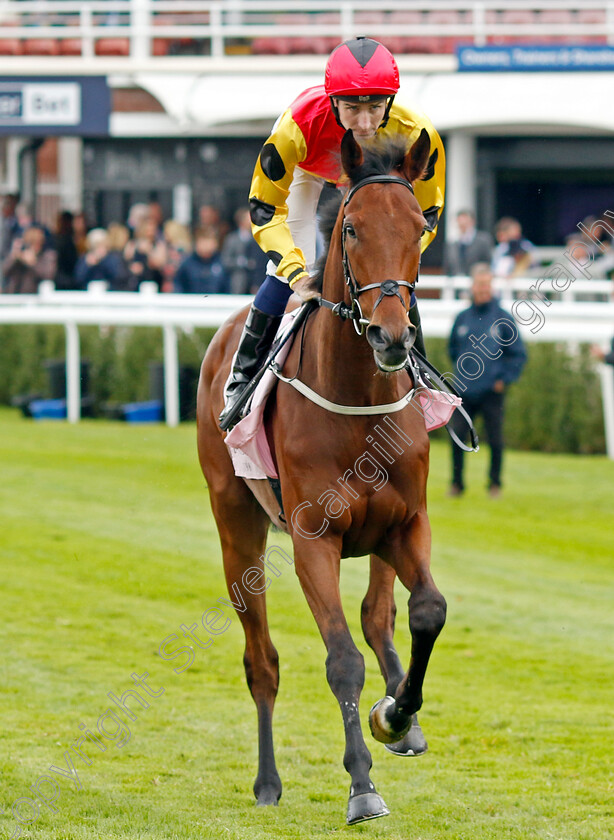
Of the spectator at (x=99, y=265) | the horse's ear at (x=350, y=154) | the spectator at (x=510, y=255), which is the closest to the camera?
the horse's ear at (x=350, y=154)

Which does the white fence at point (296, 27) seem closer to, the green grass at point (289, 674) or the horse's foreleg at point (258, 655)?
the green grass at point (289, 674)

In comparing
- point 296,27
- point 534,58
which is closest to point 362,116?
point 534,58

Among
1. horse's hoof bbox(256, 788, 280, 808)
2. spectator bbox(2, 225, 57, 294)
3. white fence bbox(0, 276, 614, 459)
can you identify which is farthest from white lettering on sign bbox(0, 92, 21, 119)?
horse's hoof bbox(256, 788, 280, 808)

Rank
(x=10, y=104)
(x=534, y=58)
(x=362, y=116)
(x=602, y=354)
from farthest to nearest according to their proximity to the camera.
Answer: (x=10, y=104), (x=534, y=58), (x=602, y=354), (x=362, y=116)

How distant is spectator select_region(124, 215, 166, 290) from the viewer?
49.0 ft

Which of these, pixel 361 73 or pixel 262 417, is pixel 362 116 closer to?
pixel 361 73

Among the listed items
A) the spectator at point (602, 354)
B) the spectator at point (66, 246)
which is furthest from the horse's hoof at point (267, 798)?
the spectator at point (66, 246)

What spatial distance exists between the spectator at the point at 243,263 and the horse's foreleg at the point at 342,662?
10.3m

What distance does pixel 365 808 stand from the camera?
373cm

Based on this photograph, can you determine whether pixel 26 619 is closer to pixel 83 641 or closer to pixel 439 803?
pixel 83 641

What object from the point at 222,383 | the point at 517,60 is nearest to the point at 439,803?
the point at 222,383

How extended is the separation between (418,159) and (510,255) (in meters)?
9.70

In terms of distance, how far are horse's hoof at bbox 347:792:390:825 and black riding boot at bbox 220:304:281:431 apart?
59.2 inches

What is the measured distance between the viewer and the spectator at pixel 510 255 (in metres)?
13.1
